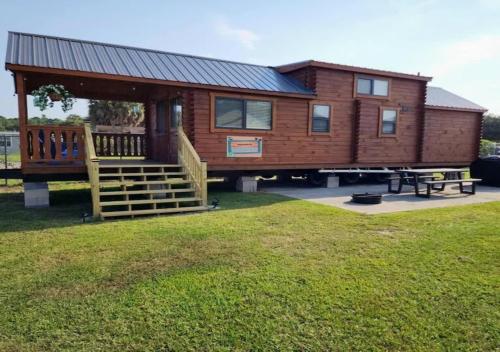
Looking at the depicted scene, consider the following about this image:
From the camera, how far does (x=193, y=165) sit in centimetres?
847

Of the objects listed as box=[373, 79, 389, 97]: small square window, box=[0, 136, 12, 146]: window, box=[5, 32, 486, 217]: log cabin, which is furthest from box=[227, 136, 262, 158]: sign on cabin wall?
box=[0, 136, 12, 146]: window

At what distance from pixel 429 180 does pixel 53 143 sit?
10953mm

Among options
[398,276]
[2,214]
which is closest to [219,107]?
[2,214]

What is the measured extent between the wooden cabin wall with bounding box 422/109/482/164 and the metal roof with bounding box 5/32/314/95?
652cm

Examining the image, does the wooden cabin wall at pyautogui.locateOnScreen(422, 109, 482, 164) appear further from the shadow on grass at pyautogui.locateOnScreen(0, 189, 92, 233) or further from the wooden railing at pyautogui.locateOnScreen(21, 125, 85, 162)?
the shadow on grass at pyautogui.locateOnScreen(0, 189, 92, 233)

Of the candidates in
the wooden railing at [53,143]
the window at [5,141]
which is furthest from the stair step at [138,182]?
the window at [5,141]

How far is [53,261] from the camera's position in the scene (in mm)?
4426

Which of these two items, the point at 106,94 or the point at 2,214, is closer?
the point at 2,214

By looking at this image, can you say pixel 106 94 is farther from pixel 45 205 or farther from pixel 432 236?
pixel 432 236

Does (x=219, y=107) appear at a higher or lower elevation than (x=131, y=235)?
higher

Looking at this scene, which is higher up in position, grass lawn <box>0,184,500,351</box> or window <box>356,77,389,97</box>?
window <box>356,77,389,97</box>

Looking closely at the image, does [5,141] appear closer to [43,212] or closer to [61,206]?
[61,206]

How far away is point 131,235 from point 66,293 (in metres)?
2.03

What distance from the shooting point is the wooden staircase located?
701 centimetres
